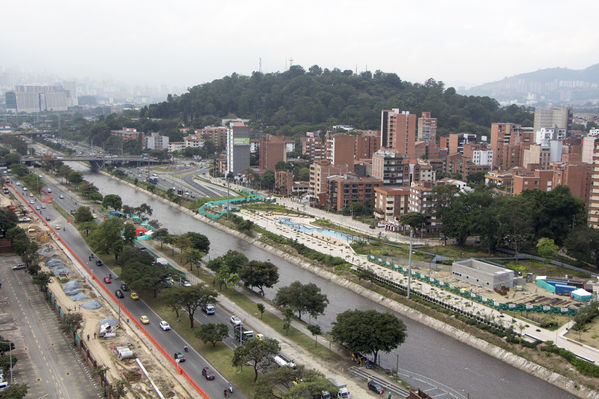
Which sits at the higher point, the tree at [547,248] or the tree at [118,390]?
the tree at [547,248]

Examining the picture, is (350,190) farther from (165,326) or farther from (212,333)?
(212,333)

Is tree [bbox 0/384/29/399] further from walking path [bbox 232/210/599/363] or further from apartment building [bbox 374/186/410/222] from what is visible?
apartment building [bbox 374/186/410/222]

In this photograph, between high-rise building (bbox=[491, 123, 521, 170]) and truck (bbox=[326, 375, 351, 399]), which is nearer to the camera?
truck (bbox=[326, 375, 351, 399])

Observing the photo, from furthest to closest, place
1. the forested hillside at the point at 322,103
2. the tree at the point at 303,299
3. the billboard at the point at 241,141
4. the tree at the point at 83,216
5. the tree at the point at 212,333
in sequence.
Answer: the forested hillside at the point at 322,103 → the billboard at the point at 241,141 → the tree at the point at 83,216 → the tree at the point at 303,299 → the tree at the point at 212,333

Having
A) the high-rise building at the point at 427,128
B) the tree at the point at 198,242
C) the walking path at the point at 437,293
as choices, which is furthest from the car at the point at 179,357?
the high-rise building at the point at 427,128

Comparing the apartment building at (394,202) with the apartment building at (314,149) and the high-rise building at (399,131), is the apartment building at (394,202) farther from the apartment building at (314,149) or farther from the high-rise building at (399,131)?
the apartment building at (314,149)

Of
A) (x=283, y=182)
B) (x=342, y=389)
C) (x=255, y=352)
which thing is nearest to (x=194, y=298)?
(x=255, y=352)

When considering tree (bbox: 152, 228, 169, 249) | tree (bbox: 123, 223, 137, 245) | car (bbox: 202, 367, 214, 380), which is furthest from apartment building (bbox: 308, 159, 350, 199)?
car (bbox: 202, 367, 214, 380)

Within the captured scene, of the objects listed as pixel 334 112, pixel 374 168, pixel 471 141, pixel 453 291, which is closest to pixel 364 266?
pixel 453 291
